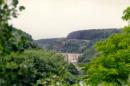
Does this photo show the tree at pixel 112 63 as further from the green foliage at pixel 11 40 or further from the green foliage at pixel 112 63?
the green foliage at pixel 11 40

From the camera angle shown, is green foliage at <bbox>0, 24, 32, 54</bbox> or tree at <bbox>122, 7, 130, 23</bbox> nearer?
green foliage at <bbox>0, 24, 32, 54</bbox>

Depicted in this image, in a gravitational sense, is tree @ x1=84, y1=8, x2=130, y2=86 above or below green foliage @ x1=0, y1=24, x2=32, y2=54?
below

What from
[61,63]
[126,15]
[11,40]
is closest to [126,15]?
[126,15]

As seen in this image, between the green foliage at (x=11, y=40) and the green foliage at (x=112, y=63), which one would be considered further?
the green foliage at (x=112, y=63)

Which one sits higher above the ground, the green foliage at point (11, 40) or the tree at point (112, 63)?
the green foliage at point (11, 40)

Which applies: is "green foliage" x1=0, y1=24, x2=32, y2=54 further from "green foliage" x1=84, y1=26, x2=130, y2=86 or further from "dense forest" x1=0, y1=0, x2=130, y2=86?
"green foliage" x1=84, y1=26, x2=130, y2=86

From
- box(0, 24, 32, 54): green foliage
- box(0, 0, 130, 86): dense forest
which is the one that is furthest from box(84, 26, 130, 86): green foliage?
box(0, 24, 32, 54): green foliage

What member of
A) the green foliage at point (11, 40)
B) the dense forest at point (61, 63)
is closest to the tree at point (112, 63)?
the dense forest at point (61, 63)

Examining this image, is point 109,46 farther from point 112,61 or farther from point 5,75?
point 5,75

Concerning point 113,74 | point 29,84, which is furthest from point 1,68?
point 29,84
